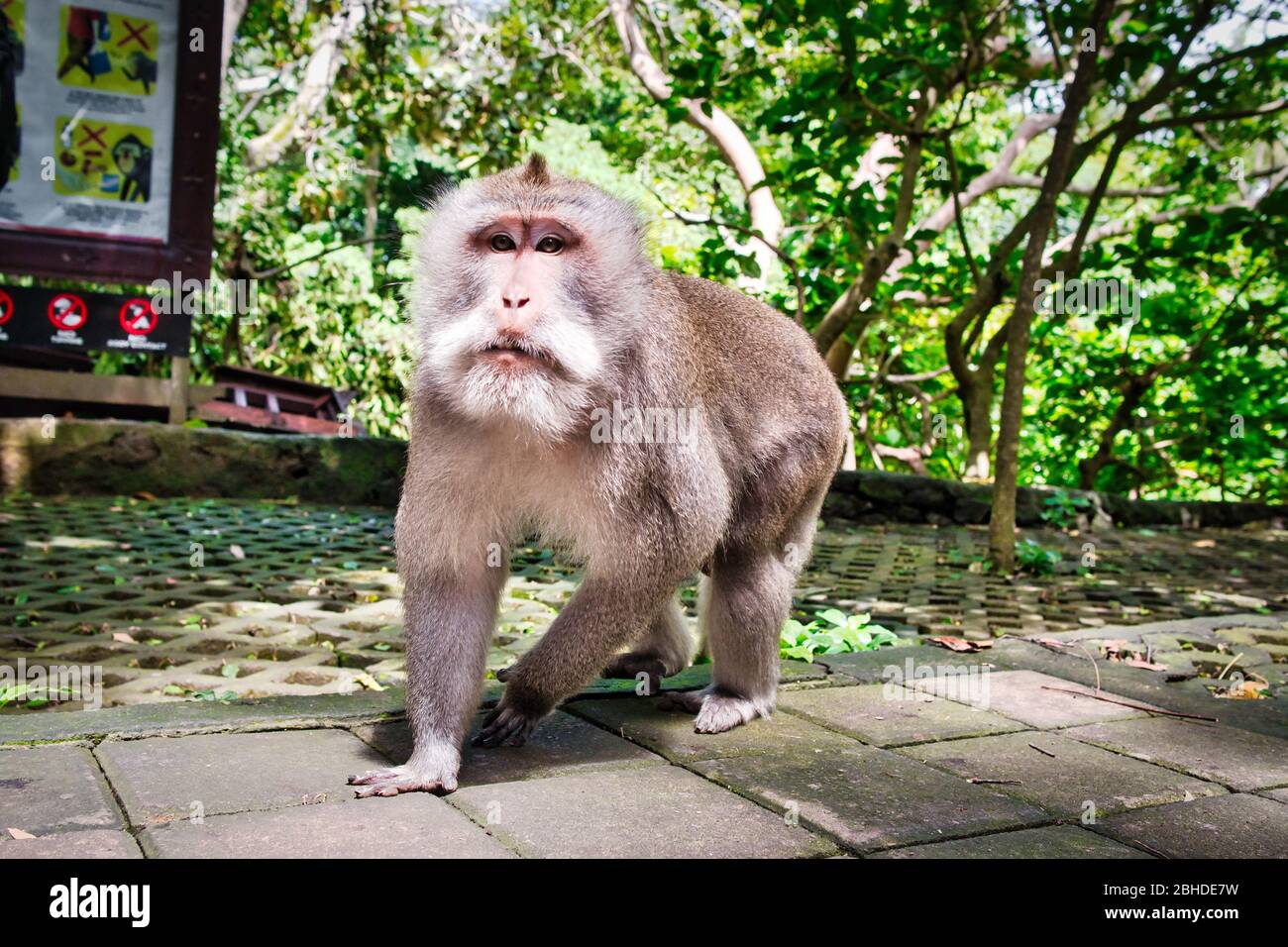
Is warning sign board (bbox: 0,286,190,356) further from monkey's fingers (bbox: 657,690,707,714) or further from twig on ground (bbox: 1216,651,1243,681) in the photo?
twig on ground (bbox: 1216,651,1243,681)

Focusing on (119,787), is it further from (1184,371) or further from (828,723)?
(1184,371)

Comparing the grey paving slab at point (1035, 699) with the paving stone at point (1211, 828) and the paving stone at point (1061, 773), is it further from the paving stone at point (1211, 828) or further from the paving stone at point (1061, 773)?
the paving stone at point (1211, 828)

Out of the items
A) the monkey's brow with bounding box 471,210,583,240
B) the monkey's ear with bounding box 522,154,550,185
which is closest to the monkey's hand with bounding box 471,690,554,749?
the monkey's brow with bounding box 471,210,583,240

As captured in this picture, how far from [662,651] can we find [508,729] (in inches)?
Result: 34.4

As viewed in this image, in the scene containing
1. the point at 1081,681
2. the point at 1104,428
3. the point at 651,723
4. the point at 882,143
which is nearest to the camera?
the point at 651,723

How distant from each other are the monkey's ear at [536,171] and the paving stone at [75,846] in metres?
1.63

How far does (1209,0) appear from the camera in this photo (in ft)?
19.0

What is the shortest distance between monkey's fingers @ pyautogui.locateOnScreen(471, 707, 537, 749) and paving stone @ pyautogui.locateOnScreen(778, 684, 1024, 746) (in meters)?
Result: 0.83

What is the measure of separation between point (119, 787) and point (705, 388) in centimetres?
170

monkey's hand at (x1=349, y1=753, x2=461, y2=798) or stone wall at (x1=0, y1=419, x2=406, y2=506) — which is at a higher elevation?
stone wall at (x1=0, y1=419, x2=406, y2=506)

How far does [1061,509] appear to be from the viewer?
8.95 metres

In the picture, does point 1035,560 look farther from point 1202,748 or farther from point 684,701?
point 684,701

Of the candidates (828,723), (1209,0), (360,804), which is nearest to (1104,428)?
(1209,0)

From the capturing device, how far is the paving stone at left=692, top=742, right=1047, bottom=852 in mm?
2293
